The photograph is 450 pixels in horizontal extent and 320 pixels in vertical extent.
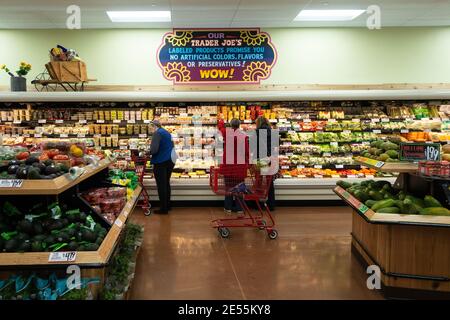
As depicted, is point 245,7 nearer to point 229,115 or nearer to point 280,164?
point 229,115

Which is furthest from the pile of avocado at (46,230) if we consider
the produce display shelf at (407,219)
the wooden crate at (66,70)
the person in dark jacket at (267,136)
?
the wooden crate at (66,70)

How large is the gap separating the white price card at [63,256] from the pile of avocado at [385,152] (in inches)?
125

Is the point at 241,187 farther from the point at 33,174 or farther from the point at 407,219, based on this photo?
the point at 33,174

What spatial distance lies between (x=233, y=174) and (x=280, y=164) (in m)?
Result: 2.38

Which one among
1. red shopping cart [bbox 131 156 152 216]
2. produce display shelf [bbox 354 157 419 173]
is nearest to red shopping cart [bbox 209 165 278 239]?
red shopping cart [bbox 131 156 152 216]

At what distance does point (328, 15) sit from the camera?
7.69m

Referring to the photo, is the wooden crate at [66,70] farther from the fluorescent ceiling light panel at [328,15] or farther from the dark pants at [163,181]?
the fluorescent ceiling light panel at [328,15]

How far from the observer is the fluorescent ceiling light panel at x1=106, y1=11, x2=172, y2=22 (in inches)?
288

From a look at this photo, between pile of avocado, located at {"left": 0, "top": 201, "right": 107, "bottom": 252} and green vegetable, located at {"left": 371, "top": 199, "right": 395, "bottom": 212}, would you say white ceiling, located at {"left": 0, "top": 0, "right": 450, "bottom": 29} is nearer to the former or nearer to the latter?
green vegetable, located at {"left": 371, "top": 199, "right": 395, "bottom": 212}

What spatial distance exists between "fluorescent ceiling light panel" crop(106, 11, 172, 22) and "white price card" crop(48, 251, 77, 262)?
5.55 metres

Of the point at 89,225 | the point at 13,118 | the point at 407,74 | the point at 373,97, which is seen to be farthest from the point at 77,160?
the point at 407,74

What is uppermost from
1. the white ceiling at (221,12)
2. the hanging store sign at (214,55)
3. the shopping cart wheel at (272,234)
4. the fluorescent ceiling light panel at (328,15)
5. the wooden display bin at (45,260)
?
the fluorescent ceiling light panel at (328,15)

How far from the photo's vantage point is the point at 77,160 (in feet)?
12.9

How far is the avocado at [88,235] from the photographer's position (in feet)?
9.89
